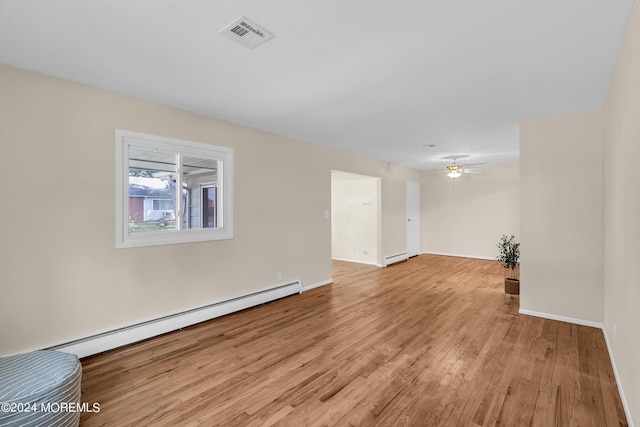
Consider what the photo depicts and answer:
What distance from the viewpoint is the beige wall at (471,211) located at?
7.46m

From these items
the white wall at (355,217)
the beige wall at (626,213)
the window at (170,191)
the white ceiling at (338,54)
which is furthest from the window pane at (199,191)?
the beige wall at (626,213)

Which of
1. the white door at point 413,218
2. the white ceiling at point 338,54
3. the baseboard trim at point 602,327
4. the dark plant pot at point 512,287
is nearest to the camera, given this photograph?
the white ceiling at point 338,54

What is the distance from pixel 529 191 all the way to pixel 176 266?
170 inches

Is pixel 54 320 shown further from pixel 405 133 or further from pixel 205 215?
Result: pixel 405 133

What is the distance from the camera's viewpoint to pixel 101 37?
1.97 m

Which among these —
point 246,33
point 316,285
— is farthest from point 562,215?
point 246,33

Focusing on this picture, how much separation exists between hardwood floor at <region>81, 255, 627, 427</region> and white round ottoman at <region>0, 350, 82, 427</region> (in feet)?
0.90

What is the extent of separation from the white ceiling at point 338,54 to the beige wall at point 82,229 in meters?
0.26

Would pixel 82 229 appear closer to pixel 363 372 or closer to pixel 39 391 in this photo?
pixel 39 391

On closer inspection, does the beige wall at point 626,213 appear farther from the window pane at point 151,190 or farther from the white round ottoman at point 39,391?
the window pane at point 151,190

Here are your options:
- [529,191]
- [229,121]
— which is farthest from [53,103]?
[529,191]

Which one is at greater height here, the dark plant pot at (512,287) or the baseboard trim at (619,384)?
the dark plant pot at (512,287)

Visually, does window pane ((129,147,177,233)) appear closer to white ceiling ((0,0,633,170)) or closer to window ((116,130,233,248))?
window ((116,130,233,248))

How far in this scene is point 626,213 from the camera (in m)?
1.98
